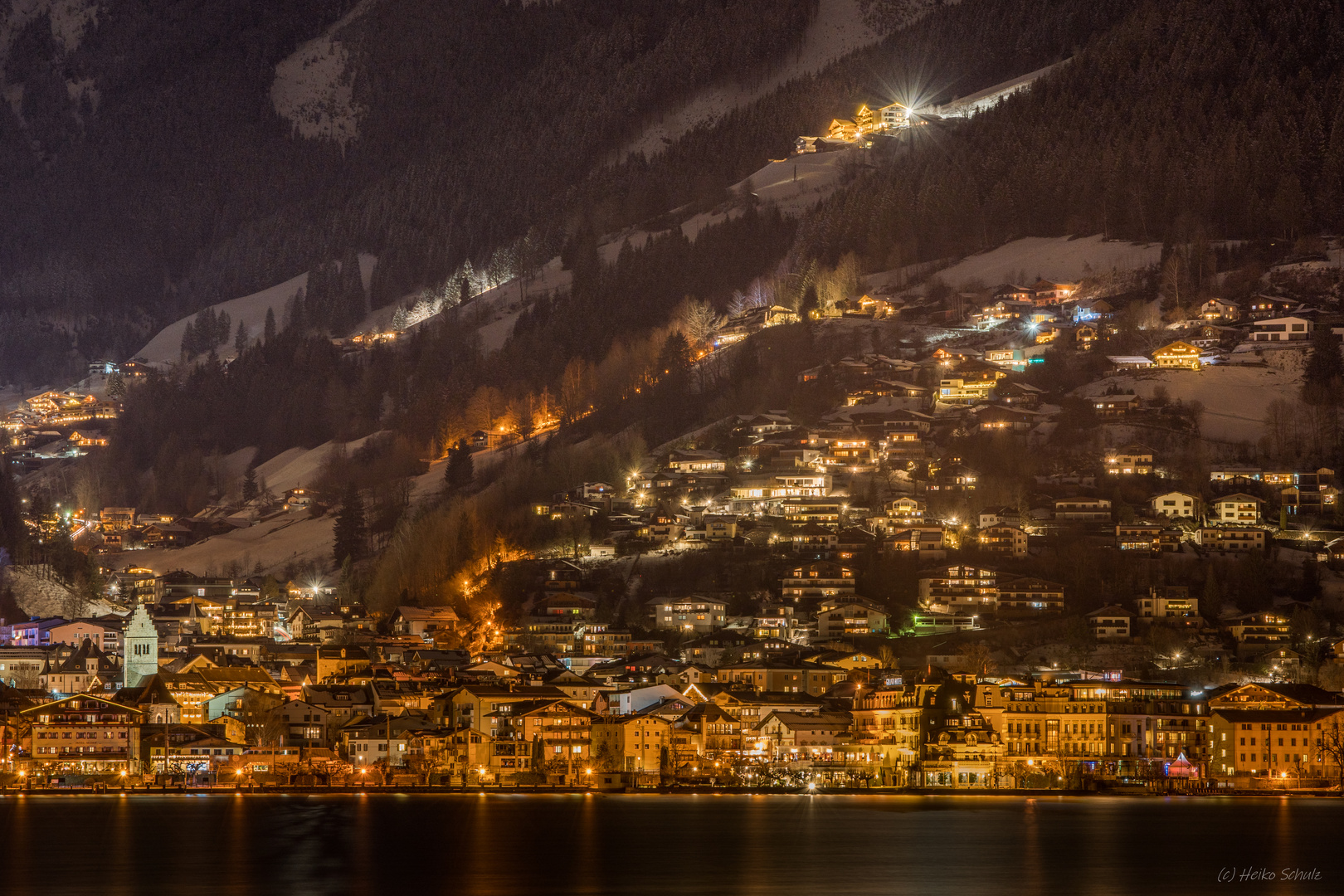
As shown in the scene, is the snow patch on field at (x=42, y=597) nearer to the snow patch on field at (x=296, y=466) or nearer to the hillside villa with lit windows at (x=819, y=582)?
the hillside villa with lit windows at (x=819, y=582)

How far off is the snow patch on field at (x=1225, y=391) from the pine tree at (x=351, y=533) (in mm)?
44346

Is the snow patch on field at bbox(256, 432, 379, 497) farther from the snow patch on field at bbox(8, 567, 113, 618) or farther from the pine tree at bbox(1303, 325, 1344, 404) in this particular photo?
the pine tree at bbox(1303, 325, 1344, 404)

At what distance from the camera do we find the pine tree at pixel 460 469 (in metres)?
140

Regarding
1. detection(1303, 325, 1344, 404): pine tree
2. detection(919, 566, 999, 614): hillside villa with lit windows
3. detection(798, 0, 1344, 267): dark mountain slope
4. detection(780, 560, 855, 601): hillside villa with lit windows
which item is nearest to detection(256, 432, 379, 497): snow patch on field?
detection(798, 0, 1344, 267): dark mountain slope

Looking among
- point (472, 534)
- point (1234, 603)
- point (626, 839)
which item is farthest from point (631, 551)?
point (626, 839)

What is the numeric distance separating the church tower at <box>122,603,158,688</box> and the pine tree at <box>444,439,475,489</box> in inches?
1569

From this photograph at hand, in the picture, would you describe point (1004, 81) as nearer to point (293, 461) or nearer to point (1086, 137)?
point (1086, 137)

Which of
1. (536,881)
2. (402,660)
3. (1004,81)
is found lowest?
(536,881)

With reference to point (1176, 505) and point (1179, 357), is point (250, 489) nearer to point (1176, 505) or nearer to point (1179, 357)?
point (1179, 357)

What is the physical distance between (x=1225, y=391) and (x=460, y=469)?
158ft

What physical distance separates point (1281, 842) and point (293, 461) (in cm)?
12467

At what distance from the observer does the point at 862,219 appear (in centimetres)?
16650

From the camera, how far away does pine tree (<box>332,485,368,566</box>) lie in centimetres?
13512

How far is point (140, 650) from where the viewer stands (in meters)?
100
